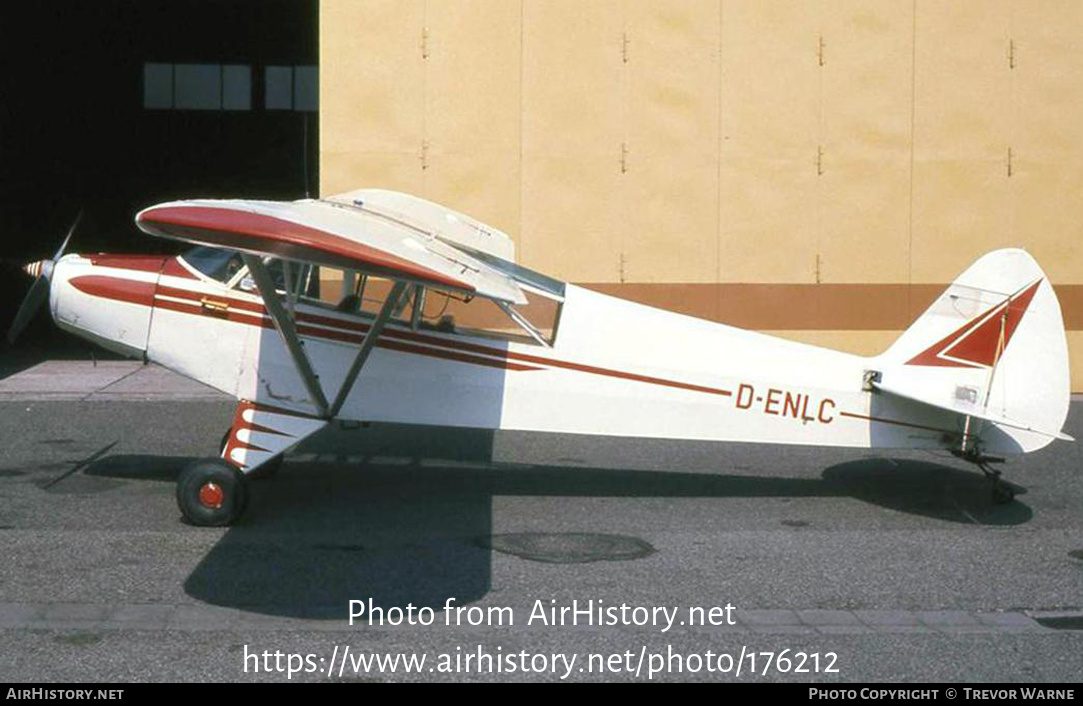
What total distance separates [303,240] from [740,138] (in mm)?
9680

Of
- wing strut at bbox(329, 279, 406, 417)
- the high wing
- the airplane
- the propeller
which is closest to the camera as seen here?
wing strut at bbox(329, 279, 406, 417)

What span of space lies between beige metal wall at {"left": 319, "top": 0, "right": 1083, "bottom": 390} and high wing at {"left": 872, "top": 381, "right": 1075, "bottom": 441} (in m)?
6.86

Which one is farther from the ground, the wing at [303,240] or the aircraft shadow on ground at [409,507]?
the wing at [303,240]

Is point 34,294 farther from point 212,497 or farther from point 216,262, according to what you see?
point 212,497

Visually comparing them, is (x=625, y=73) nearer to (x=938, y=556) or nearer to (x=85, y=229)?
(x=938, y=556)

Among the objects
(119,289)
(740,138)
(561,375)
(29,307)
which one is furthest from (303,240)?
(740,138)

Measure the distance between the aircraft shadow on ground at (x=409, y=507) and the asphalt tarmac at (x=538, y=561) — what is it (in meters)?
0.03

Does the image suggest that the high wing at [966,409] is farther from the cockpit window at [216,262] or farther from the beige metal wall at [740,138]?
the beige metal wall at [740,138]

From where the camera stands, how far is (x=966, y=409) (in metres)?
8.93

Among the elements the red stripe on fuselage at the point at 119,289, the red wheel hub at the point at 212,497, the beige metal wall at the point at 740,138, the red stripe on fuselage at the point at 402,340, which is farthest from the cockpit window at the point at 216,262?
the beige metal wall at the point at 740,138

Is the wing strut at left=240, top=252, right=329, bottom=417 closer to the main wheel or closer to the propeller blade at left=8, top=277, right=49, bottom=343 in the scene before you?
the main wheel

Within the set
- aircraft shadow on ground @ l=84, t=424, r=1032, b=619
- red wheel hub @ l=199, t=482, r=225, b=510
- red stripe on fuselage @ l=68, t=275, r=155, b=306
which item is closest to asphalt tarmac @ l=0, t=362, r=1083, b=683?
aircraft shadow on ground @ l=84, t=424, r=1032, b=619

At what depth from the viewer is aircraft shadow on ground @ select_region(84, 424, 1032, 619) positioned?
23.5 feet

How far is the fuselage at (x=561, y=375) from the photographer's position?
9086 millimetres
